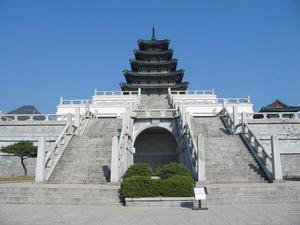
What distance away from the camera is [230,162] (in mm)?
16594

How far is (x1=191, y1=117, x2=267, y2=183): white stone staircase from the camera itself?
596 inches

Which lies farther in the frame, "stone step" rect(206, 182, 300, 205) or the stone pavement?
"stone step" rect(206, 182, 300, 205)

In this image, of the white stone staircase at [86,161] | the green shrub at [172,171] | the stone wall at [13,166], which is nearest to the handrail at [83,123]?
the white stone staircase at [86,161]

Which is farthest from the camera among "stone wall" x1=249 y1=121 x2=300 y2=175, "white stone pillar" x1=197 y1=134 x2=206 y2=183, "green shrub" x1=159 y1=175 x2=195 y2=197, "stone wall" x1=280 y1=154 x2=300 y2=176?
"stone wall" x1=249 y1=121 x2=300 y2=175

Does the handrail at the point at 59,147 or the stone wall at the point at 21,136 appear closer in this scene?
the handrail at the point at 59,147

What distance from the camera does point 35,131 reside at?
25.7m

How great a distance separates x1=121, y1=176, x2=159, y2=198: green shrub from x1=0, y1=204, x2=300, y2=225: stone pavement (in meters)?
0.64

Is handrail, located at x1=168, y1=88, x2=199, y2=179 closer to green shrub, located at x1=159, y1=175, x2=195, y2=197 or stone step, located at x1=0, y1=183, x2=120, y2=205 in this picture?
green shrub, located at x1=159, y1=175, x2=195, y2=197

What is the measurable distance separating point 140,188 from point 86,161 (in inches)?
274

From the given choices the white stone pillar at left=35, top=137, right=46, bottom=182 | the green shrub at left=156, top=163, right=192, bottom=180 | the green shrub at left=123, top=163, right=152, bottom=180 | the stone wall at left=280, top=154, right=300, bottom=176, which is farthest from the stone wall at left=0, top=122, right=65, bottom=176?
the stone wall at left=280, top=154, right=300, bottom=176

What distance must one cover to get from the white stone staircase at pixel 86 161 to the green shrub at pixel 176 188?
504cm

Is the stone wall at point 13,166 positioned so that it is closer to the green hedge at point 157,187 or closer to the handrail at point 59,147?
the handrail at point 59,147

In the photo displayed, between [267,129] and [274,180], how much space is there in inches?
442

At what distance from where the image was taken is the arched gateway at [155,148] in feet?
94.1
